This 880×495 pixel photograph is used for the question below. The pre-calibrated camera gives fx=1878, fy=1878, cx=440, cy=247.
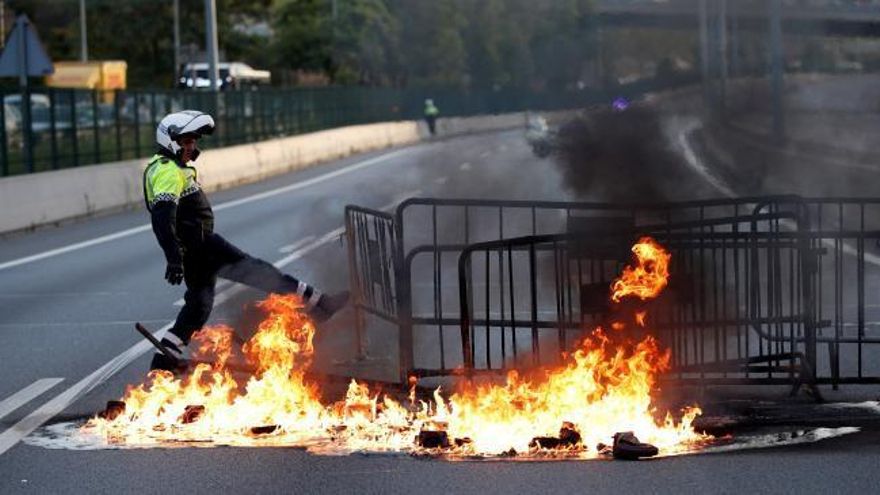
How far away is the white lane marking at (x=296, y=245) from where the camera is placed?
68.4 ft

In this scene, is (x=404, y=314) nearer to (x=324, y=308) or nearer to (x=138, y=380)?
(x=324, y=308)

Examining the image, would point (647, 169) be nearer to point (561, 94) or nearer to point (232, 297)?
point (561, 94)

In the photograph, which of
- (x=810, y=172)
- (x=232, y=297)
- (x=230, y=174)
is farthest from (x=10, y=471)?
(x=230, y=174)

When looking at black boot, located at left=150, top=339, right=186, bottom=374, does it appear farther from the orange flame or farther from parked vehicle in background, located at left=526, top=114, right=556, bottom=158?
parked vehicle in background, located at left=526, top=114, right=556, bottom=158

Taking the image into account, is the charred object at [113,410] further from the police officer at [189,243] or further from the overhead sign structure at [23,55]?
the overhead sign structure at [23,55]

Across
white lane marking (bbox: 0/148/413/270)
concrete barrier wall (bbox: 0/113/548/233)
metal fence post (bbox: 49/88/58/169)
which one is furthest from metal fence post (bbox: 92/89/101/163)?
white lane marking (bbox: 0/148/413/270)

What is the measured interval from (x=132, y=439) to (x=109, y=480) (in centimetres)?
97

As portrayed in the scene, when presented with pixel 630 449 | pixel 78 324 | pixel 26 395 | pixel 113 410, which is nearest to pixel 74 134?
pixel 78 324

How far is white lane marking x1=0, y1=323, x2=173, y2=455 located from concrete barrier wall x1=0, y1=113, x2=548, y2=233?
783 cm

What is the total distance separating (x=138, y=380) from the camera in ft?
36.3

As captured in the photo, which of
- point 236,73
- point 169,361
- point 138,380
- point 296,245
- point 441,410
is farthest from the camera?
point 236,73

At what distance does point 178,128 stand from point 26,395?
173cm

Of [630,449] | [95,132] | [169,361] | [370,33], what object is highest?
[370,33]

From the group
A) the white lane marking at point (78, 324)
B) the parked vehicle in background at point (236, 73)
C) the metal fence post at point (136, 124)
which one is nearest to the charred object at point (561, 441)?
the white lane marking at point (78, 324)
